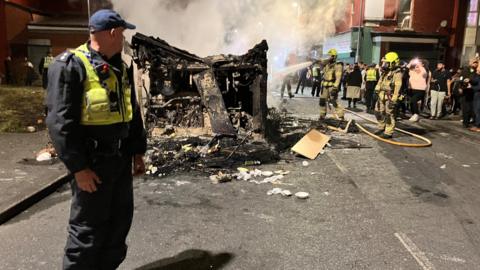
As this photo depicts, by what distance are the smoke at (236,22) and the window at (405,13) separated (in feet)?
10.9

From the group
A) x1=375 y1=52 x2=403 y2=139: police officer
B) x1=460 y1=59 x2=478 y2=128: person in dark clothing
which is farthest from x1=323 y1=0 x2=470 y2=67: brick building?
x1=375 y1=52 x2=403 y2=139: police officer

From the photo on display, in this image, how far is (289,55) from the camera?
2525cm

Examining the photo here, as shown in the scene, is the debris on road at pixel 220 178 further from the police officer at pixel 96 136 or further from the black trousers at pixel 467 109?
the black trousers at pixel 467 109

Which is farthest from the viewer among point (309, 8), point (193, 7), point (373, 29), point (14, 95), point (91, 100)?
point (309, 8)

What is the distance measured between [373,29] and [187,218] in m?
19.3

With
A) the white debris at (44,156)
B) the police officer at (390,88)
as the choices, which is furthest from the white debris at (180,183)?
the police officer at (390,88)

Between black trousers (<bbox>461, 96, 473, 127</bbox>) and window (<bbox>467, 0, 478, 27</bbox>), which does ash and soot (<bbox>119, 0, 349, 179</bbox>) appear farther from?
window (<bbox>467, 0, 478, 27</bbox>)

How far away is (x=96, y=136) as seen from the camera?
98.6 inches

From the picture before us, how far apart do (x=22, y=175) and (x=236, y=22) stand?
18051 mm

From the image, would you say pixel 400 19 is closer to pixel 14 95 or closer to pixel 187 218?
pixel 14 95

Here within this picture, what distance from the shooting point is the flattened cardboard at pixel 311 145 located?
283 inches

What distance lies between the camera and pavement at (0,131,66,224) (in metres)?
4.47

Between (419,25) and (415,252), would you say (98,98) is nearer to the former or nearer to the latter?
(415,252)

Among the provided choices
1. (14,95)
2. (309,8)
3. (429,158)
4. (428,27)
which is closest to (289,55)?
(309,8)
